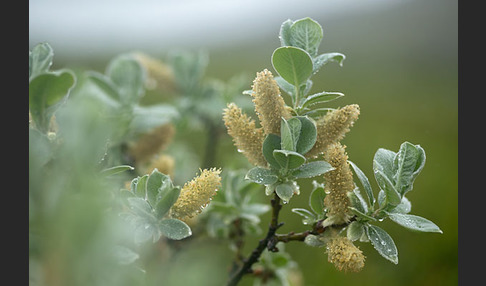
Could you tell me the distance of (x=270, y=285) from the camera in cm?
99

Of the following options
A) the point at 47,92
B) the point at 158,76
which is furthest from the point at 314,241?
the point at 158,76

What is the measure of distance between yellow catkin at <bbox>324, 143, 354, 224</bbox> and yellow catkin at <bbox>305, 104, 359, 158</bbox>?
0.01 meters

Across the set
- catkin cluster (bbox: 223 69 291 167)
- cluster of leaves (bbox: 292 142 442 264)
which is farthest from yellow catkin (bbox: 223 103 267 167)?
cluster of leaves (bbox: 292 142 442 264)

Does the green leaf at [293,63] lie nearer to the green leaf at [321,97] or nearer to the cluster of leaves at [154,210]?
the green leaf at [321,97]

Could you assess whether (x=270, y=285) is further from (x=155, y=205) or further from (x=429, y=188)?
(x=429, y=188)

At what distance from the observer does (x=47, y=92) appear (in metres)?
0.58

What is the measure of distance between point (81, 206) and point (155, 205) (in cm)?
32

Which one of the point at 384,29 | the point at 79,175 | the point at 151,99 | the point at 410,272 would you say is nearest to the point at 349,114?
the point at 79,175

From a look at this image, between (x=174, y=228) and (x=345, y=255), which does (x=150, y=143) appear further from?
(x=345, y=255)

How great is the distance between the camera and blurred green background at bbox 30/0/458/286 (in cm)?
169

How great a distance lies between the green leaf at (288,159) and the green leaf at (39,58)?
1.18ft

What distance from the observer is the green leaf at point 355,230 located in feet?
1.83

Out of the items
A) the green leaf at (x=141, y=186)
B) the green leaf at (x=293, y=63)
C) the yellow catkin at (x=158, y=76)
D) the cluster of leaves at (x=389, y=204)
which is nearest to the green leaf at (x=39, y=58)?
the green leaf at (x=141, y=186)

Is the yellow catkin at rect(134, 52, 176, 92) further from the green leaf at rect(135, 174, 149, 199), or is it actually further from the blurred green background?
the green leaf at rect(135, 174, 149, 199)
